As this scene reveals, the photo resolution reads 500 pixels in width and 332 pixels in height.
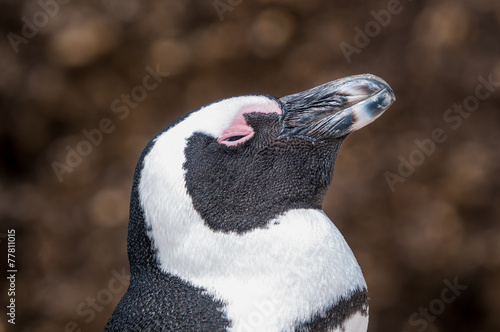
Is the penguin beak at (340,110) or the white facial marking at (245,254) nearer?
the white facial marking at (245,254)

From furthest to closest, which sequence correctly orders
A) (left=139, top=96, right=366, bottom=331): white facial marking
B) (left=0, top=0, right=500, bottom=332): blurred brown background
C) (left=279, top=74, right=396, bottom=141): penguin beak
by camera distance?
(left=0, top=0, right=500, bottom=332): blurred brown background < (left=279, top=74, right=396, bottom=141): penguin beak < (left=139, top=96, right=366, bottom=331): white facial marking

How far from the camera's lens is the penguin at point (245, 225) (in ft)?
2.85

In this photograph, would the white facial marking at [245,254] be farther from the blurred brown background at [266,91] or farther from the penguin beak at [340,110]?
the blurred brown background at [266,91]

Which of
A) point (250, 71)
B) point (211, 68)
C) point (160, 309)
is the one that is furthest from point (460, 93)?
point (160, 309)

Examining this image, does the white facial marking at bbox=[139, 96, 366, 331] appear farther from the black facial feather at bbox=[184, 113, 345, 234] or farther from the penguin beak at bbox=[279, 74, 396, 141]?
the penguin beak at bbox=[279, 74, 396, 141]

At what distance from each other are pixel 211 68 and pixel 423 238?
105 centimetres

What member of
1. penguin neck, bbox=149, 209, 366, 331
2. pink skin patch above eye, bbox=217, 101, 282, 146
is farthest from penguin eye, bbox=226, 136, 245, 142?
penguin neck, bbox=149, 209, 366, 331

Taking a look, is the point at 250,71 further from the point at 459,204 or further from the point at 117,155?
the point at 459,204

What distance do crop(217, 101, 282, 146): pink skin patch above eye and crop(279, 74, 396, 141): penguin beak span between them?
5 cm

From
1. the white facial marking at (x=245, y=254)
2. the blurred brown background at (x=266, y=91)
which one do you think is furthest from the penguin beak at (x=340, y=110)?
the blurred brown background at (x=266, y=91)

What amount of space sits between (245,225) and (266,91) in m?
1.46

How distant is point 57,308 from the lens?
2.25 meters

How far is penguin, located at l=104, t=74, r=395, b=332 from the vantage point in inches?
34.2

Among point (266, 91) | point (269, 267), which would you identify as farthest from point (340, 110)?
point (266, 91)
